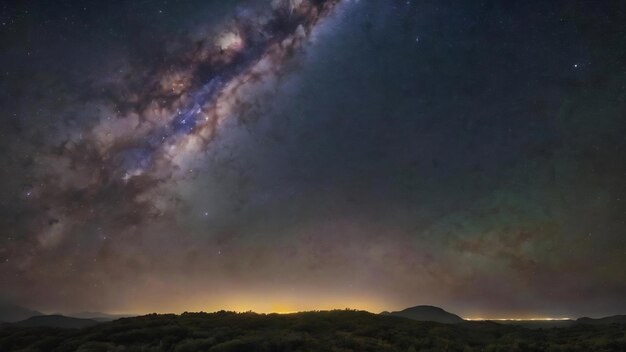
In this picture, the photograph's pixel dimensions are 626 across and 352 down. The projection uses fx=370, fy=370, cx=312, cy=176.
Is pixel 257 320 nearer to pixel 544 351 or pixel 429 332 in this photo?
pixel 429 332

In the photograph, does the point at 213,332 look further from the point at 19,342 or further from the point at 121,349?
Answer: the point at 19,342

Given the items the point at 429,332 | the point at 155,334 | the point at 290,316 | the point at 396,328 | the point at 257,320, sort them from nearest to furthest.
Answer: the point at 155,334, the point at 429,332, the point at 396,328, the point at 257,320, the point at 290,316

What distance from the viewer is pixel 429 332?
25328mm

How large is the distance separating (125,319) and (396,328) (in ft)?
69.8

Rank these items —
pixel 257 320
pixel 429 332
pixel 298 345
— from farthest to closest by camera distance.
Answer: pixel 257 320 < pixel 429 332 < pixel 298 345

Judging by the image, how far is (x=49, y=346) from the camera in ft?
68.5

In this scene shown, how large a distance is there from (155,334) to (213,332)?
3.35 m

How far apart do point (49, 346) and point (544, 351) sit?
90.2ft

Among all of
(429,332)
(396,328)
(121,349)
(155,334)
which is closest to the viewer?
(121,349)

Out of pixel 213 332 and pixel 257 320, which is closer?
pixel 213 332

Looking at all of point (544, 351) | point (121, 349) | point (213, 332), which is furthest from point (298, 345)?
point (544, 351)

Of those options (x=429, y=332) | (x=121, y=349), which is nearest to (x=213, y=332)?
(x=121, y=349)

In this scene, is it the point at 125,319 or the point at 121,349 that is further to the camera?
the point at 125,319

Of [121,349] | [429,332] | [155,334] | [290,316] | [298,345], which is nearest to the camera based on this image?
[121,349]
